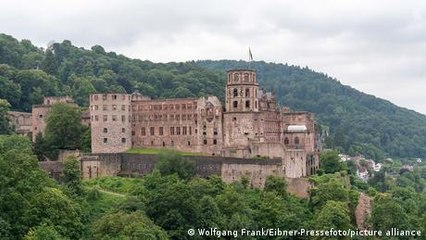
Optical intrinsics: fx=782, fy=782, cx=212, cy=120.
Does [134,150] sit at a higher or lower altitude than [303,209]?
higher

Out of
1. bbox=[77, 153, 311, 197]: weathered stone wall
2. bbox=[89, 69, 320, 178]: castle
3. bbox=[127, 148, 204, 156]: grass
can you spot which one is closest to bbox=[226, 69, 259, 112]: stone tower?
bbox=[89, 69, 320, 178]: castle

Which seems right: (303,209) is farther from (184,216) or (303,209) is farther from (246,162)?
(184,216)

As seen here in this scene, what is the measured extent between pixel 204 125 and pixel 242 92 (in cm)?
645

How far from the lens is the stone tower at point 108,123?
95875mm

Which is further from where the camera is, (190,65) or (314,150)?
(190,65)

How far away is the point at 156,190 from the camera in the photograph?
7650 centimetres

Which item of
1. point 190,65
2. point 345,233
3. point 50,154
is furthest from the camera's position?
point 190,65

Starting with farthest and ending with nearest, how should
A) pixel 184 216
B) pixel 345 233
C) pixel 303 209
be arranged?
pixel 303 209
pixel 345 233
pixel 184 216

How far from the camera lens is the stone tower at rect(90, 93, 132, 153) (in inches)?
3775

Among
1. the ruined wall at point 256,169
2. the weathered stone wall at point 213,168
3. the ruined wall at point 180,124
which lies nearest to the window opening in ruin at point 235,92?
the ruined wall at point 180,124

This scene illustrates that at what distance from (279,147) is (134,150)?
19.5m

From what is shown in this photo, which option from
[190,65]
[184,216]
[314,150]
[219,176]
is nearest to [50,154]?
[219,176]

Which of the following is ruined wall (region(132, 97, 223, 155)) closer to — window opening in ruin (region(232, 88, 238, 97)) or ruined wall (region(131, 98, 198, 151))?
ruined wall (region(131, 98, 198, 151))

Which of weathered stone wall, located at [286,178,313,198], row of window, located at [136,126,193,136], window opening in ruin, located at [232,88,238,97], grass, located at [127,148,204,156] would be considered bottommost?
weathered stone wall, located at [286,178,313,198]
